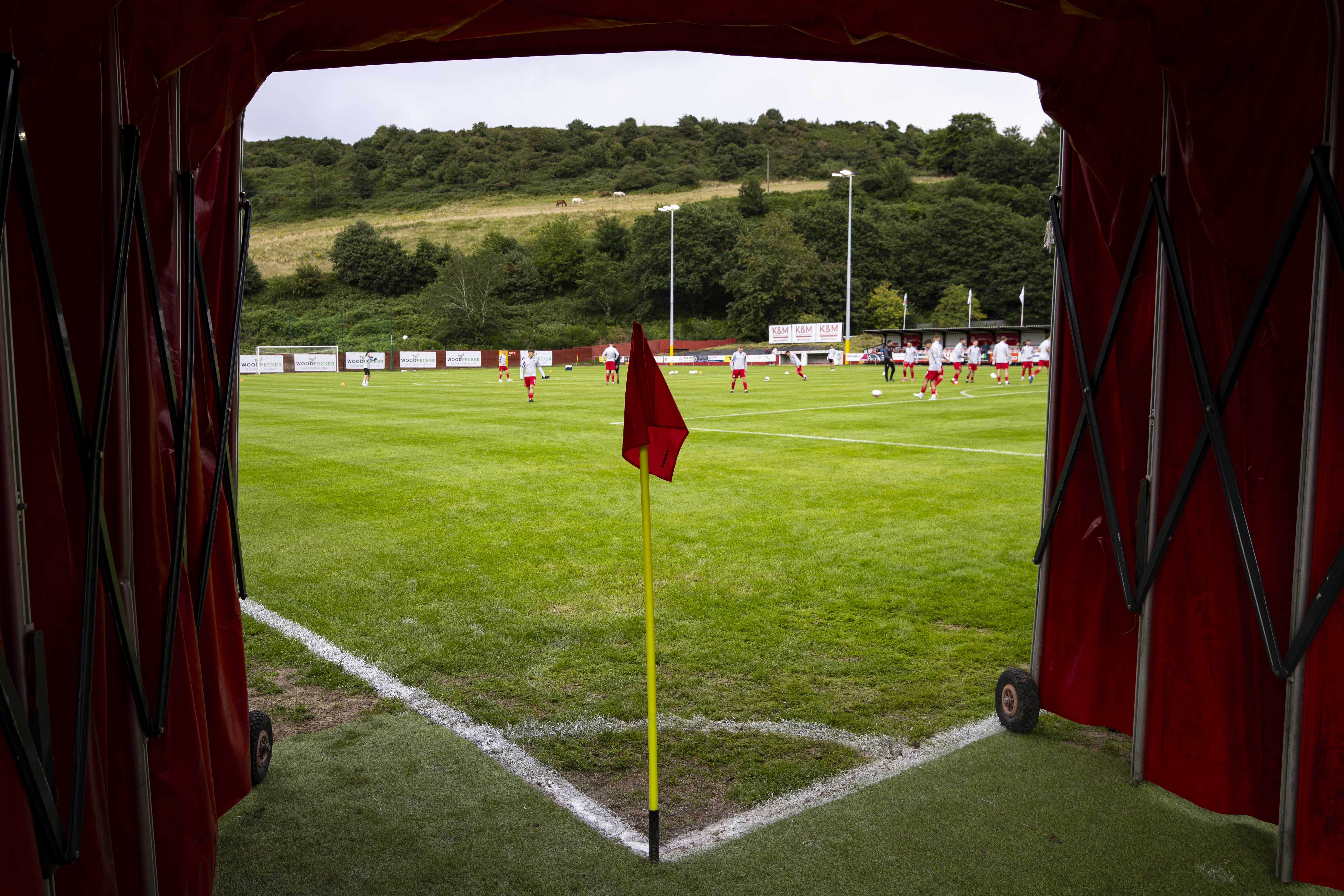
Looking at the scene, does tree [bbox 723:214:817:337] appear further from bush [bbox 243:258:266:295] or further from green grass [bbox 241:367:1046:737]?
green grass [bbox 241:367:1046:737]

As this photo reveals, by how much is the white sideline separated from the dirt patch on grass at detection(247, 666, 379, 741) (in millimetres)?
190

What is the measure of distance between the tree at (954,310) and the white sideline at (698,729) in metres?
86.0

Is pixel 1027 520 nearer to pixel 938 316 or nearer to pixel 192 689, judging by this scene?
pixel 192 689

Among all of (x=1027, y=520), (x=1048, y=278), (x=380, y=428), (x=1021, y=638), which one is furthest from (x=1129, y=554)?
(x=1048, y=278)

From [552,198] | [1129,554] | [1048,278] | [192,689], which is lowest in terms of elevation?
[192,689]

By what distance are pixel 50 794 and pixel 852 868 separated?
2341 mm

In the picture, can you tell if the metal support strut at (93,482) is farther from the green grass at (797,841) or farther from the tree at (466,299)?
the tree at (466,299)

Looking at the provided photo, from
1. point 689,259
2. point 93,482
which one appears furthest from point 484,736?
point 689,259

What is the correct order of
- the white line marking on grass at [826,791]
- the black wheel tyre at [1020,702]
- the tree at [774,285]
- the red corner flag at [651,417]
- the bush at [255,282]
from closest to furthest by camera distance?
the red corner flag at [651,417] → the white line marking on grass at [826,791] → the black wheel tyre at [1020,702] → the tree at [774,285] → the bush at [255,282]

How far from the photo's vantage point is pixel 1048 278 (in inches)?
3553

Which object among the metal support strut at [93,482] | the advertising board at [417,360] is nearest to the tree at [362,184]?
the advertising board at [417,360]

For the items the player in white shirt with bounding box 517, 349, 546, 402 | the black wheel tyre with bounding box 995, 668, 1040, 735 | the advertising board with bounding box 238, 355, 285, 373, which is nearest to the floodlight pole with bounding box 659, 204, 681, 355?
the advertising board with bounding box 238, 355, 285, 373

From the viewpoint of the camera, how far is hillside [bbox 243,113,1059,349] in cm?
8381

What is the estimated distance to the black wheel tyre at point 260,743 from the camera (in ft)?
12.1
